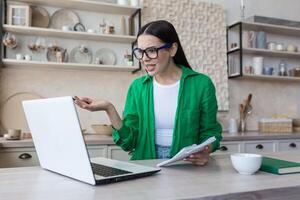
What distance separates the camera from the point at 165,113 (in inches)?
57.5

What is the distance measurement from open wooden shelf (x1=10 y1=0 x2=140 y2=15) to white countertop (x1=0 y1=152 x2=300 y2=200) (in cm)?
199

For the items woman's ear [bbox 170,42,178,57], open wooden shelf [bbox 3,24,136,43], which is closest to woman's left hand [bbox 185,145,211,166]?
woman's ear [bbox 170,42,178,57]

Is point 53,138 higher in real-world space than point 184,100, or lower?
lower

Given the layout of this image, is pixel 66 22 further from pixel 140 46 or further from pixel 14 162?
pixel 140 46

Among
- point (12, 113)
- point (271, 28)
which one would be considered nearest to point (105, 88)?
point (12, 113)

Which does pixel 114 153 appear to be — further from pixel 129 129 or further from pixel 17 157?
pixel 129 129

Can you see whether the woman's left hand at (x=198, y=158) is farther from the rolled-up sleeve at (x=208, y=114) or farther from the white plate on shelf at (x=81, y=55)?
the white plate on shelf at (x=81, y=55)

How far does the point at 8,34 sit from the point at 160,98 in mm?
1724

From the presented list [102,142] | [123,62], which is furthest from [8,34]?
[102,142]

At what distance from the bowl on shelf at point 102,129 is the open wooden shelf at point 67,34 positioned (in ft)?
2.61

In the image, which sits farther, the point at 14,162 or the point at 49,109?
the point at 14,162

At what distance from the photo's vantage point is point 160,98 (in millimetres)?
1486

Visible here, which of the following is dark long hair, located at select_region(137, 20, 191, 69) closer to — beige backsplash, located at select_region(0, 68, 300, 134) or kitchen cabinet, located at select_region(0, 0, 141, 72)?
kitchen cabinet, located at select_region(0, 0, 141, 72)

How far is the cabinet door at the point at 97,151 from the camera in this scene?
89.4 inches
